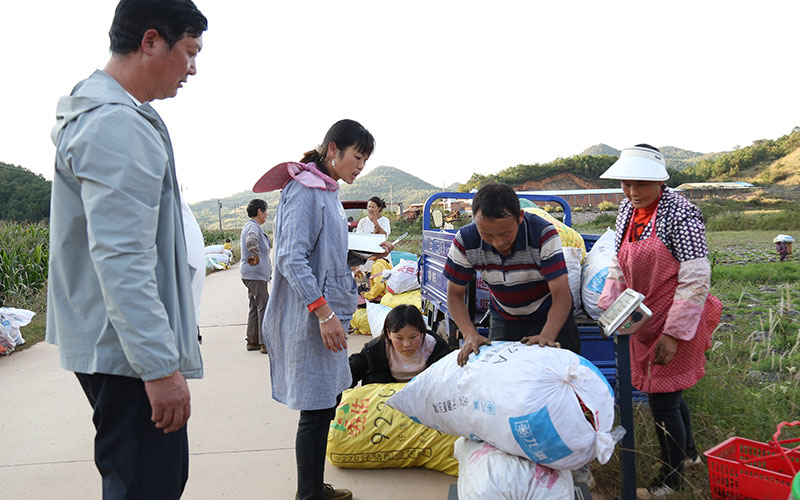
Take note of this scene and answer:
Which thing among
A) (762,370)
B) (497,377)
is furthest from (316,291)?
(762,370)

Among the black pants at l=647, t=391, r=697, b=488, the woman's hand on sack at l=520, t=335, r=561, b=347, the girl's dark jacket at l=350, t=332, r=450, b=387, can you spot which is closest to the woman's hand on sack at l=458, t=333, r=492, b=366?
the woman's hand on sack at l=520, t=335, r=561, b=347

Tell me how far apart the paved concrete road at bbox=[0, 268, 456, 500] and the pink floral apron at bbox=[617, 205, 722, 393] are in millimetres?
1164

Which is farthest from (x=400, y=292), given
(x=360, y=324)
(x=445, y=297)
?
(x=445, y=297)

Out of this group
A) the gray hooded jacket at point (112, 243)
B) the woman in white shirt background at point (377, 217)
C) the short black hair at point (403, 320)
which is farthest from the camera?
the woman in white shirt background at point (377, 217)

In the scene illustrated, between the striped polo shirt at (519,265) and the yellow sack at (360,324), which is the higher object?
the striped polo shirt at (519,265)

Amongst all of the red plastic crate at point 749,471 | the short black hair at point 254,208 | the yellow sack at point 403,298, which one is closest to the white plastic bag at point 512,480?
the red plastic crate at point 749,471

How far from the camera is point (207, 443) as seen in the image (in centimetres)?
325

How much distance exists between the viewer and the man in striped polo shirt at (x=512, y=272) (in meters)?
2.12

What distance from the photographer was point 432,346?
10.8 feet

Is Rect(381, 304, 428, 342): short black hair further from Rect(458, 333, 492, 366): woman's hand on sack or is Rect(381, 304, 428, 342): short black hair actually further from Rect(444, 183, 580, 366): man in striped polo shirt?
Rect(458, 333, 492, 366): woman's hand on sack

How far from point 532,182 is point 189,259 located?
55.4 metres

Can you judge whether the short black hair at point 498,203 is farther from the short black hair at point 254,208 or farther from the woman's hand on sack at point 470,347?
the short black hair at point 254,208

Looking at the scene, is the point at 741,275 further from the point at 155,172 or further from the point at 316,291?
the point at 155,172

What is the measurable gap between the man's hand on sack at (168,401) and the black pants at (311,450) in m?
0.96
